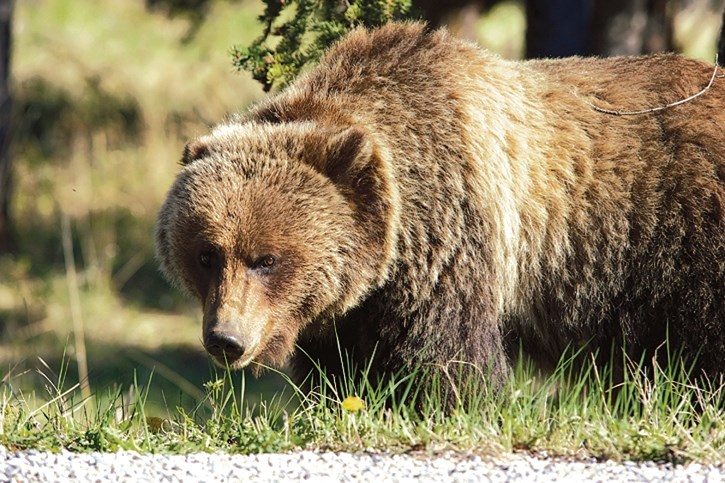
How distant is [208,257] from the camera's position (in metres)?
5.23

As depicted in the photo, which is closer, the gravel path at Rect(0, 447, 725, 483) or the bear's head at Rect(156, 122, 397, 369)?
the gravel path at Rect(0, 447, 725, 483)

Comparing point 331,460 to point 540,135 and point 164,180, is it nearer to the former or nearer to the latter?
point 540,135

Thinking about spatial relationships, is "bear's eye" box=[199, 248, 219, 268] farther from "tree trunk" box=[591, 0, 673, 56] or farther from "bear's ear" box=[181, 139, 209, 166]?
"tree trunk" box=[591, 0, 673, 56]

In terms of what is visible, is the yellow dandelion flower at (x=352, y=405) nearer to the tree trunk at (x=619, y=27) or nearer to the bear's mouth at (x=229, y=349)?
the bear's mouth at (x=229, y=349)

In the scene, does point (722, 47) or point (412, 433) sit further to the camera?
point (722, 47)

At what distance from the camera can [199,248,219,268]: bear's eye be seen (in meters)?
5.20

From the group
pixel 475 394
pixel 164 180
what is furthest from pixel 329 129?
pixel 164 180

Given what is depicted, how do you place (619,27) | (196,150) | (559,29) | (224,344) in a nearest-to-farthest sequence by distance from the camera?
1. (224,344)
2. (196,150)
3. (559,29)
4. (619,27)

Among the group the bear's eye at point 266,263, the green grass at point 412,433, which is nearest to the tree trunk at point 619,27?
the bear's eye at point 266,263

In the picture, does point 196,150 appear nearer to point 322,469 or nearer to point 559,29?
point 322,469

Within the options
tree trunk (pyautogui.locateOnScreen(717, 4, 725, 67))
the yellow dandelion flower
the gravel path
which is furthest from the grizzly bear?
tree trunk (pyautogui.locateOnScreen(717, 4, 725, 67))

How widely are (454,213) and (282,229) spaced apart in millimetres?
802

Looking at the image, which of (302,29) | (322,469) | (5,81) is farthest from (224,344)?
(5,81)

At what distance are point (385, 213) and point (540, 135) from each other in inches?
37.4
